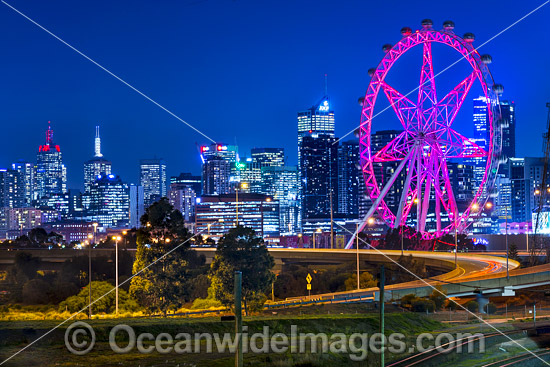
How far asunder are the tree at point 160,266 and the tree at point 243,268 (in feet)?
7.50

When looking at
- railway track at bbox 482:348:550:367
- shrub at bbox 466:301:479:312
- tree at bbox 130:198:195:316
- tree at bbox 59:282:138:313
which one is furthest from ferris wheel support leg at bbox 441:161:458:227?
railway track at bbox 482:348:550:367

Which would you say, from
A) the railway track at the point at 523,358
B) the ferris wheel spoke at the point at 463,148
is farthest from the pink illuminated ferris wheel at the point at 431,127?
the railway track at the point at 523,358

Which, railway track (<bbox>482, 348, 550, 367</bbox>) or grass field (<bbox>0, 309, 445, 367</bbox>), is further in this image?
railway track (<bbox>482, 348, 550, 367</bbox>)

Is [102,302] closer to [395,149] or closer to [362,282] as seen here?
[362,282]

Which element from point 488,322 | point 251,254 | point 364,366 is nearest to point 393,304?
point 488,322

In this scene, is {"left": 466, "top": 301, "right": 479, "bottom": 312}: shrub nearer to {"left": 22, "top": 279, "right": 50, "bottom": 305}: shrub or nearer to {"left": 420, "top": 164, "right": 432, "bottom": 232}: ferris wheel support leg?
{"left": 420, "top": 164, "right": 432, "bottom": 232}: ferris wheel support leg

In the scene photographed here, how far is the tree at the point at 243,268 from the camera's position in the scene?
49594mm

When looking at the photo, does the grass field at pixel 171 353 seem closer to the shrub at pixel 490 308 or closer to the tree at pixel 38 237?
the shrub at pixel 490 308

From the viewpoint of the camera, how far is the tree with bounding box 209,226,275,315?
49.6 metres

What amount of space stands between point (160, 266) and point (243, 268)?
5345 mm

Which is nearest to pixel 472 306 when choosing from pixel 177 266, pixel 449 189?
pixel 177 266

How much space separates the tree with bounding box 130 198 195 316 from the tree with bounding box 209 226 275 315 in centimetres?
229

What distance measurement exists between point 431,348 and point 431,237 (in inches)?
2393

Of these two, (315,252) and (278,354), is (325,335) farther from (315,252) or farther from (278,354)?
(315,252)
